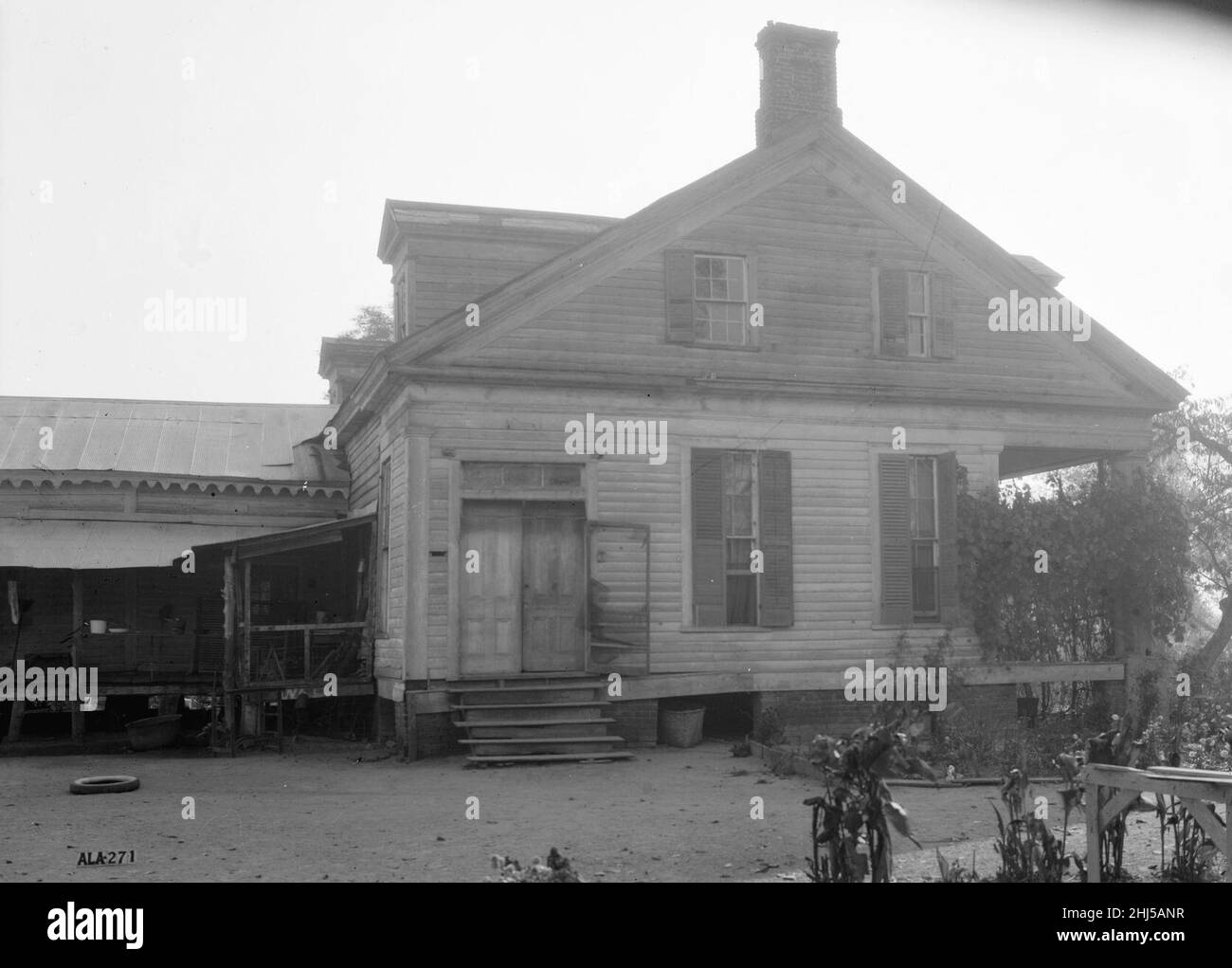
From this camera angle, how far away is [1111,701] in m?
17.2

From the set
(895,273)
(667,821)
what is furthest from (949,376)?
(667,821)

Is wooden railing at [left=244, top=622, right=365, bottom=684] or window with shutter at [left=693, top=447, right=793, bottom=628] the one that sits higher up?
window with shutter at [left=693, top=447, right=793, bottom=628]

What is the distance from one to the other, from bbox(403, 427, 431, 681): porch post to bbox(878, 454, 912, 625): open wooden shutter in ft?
19.6

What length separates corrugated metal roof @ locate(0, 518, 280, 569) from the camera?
57.0 feet

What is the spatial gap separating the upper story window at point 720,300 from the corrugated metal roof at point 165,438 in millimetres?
6942

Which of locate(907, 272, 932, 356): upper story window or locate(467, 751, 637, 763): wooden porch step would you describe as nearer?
locate(467, 751, 637, 763): wooden porch step

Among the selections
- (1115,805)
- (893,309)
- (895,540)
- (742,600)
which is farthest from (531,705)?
(1115,805)

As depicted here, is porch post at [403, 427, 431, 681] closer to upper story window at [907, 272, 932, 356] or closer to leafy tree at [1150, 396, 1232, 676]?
upper story window at [907, 272, 932, 356]

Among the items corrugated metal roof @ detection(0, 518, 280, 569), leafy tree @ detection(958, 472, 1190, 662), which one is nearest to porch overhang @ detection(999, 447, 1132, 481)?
leafy tree @ detection(958, 472, 1190, 662)

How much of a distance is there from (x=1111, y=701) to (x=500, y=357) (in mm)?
9516

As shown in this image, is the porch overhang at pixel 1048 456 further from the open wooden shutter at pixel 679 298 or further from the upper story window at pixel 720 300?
the open wooden shutter at pixel 679 298

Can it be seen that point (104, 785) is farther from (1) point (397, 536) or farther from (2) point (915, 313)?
(2) point (915, 313)

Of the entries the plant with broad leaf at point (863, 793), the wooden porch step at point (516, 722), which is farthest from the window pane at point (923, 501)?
the plant with broad leaf at point (863, 793)
